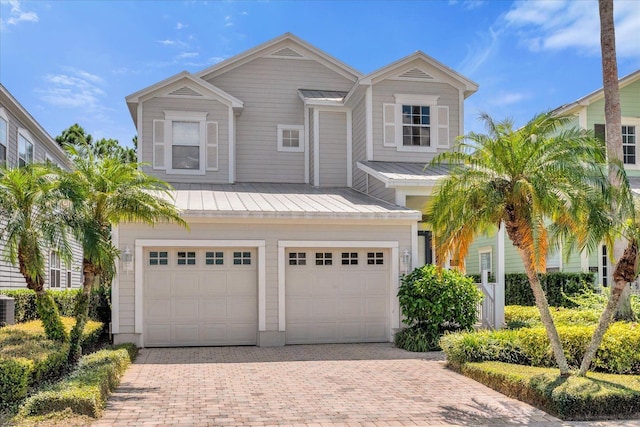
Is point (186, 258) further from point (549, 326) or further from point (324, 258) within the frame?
point (549, 326)

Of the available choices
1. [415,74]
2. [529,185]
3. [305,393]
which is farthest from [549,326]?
[415,74]

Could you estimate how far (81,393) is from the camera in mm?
8094

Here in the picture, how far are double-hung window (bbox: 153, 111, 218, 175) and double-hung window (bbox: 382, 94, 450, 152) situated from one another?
204 inches

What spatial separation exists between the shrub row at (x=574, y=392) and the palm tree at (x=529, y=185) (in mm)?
548

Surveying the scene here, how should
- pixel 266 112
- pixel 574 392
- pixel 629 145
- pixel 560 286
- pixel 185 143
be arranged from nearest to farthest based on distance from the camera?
pixel 574 392 → pixel 185 143 → pixel 560 286 → pixel 266 112 → pixel 629 145

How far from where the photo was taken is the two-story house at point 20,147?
18.5 meters

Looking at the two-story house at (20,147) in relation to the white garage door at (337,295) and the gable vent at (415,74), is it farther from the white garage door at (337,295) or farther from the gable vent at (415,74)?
the gable vent at (415,74)

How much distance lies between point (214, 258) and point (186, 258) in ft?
2.08

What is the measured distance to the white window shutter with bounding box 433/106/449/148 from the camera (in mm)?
19031

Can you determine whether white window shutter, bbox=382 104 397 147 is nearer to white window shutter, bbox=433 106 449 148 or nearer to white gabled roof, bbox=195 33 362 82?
white window shutter, bbox=433 106 449 148

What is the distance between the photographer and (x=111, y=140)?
126 feet

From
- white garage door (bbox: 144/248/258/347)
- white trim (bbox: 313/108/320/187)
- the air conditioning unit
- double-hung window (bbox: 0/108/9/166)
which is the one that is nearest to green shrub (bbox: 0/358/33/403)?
white garage door (bbox: 144/248/258/347)

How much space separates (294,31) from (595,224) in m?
13.8

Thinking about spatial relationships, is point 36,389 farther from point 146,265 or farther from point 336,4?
point 336,4
